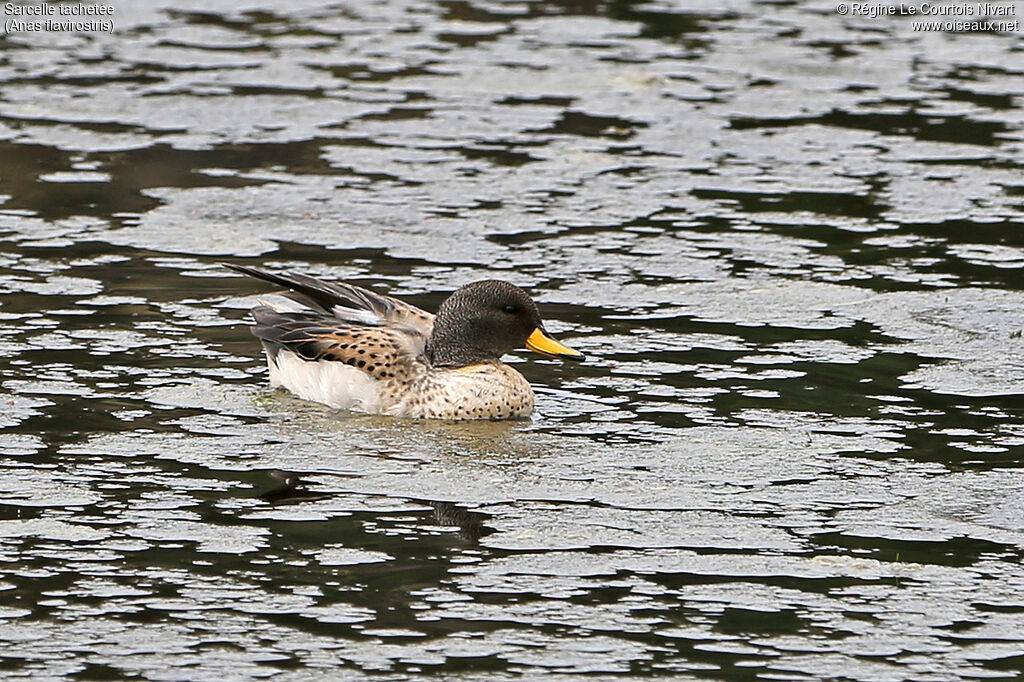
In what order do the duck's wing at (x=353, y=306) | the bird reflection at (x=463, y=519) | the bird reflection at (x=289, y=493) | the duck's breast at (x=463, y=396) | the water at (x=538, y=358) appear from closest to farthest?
1. the water at (x=538, y=358)
2. the bird reflection at (x=463, y=519)
3. the bird reflection at (x=289, y=493)
4. the duck's breast at (x=463, y=396)
5. the duck's wing at (x=353, y=306)

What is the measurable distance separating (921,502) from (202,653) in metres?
3.14

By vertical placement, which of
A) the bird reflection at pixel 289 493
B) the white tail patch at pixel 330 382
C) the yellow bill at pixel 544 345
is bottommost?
the bird reflection at pixel 289 493

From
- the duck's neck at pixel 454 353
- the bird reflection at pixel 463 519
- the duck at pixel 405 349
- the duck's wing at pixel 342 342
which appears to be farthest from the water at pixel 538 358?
the duck's neck at pixel 454 353

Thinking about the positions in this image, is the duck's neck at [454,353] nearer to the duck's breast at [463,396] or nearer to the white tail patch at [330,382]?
the duck's breast at [463,396]

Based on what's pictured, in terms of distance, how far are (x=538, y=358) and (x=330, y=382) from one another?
1543mm

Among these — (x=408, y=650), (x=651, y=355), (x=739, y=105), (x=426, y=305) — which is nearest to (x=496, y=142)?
(x=739, y=105)

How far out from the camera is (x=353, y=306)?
32.4 ft

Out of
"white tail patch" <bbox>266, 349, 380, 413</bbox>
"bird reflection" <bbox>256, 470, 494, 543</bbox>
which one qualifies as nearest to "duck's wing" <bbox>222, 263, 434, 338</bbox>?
"white tail patch" <bbox>266, 349, 380, 413</bbox>

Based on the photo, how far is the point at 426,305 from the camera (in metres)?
11.1

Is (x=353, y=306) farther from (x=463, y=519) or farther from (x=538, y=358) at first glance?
(x=463, y=519)

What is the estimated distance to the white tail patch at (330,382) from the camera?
9.43m

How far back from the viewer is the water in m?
6.84

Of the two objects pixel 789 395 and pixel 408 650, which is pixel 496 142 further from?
pixel 408 650

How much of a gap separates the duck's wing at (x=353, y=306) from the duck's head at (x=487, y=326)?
0.24m
